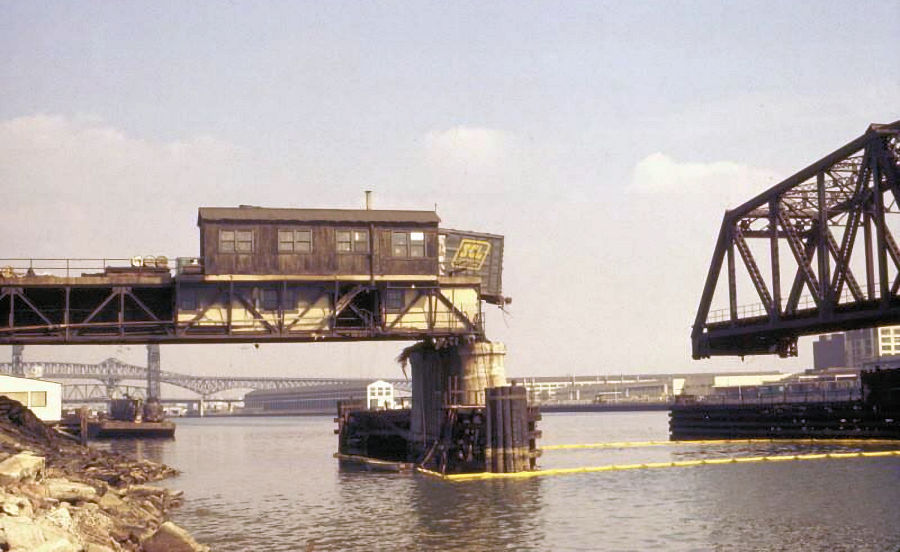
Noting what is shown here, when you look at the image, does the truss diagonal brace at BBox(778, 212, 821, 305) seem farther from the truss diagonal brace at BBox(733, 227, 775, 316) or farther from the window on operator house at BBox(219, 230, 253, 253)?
the window on operator house at BBox(219, 230, 253, 253)

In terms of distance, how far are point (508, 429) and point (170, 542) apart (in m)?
22.0

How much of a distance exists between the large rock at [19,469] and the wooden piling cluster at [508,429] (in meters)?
22.3

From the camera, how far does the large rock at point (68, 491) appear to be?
88.3 feet

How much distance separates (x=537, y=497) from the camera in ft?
131

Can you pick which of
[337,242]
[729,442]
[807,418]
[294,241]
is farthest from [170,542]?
[729,442]

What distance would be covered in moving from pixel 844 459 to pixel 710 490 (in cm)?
1587

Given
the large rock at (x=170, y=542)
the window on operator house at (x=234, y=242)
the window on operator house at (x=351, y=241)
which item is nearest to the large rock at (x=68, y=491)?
the large rock at (x=170, y=542)

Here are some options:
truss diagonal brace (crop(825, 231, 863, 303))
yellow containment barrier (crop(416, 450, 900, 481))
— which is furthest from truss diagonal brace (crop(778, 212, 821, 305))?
yellow containment barrier (crop(416, 450, 900, 481))

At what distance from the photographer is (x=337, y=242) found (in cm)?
4809

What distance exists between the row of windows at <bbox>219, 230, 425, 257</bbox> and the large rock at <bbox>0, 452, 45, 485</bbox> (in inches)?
829

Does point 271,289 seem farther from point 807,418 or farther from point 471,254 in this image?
point 807,418

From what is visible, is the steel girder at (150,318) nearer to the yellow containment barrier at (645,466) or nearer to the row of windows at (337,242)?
the row of windows at (337,242)

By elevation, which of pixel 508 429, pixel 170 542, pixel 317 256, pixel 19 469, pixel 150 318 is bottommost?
pixel 170 542

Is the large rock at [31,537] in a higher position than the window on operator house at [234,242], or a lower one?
lower
